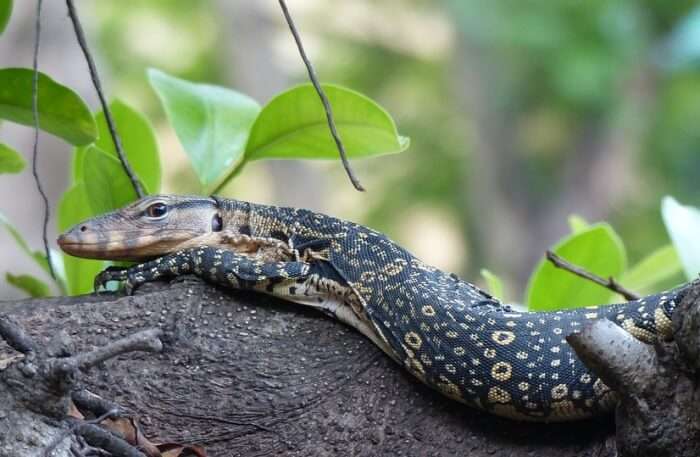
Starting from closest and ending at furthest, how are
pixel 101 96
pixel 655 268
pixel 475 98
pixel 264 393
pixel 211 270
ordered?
pixel 264 393 → pixel 101 96 → pixel 211 270 → pixel 655 268 → pixel 475 98

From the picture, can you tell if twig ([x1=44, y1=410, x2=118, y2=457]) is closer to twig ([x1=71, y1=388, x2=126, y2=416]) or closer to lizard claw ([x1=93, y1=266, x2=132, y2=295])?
twig ([x1=71, y1=388, x2=126, y2=416])

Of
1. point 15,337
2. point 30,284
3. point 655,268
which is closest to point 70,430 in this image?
point 15,337

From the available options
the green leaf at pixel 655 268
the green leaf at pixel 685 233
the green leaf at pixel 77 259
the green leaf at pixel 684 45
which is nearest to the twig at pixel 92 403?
the green leaf at pixel 77 259

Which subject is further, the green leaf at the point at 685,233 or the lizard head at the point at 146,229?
the green leaf at the point at 685,233

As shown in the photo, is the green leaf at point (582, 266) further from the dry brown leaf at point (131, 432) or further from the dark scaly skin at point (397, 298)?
the dry brown leaf at point (131, 432)

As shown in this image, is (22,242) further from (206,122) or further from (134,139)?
(206,122)

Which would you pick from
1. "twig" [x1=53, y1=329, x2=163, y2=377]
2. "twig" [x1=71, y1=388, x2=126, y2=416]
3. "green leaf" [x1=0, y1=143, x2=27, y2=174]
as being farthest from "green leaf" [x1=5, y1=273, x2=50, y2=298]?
"twig" [x1=53, y1=329, x2=163, y2=377]
